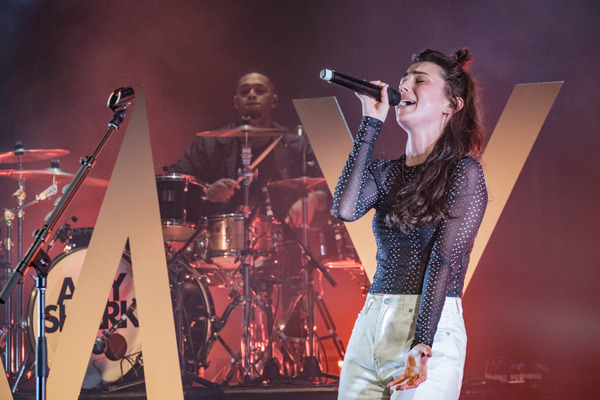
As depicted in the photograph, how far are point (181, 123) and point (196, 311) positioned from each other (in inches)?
74.5

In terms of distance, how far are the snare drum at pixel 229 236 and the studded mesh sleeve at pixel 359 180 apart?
10.9 feet

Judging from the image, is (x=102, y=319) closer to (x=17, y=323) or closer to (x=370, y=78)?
(x=17, y=323)

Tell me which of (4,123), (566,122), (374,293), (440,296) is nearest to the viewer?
(440,296)

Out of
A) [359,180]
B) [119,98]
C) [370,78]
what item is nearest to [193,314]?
[370,78]

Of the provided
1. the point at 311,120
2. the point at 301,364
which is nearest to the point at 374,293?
the point at 311,120

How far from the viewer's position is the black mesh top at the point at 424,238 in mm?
1592

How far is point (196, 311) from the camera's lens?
17.5ft

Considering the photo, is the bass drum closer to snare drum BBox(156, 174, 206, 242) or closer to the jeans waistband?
snare drum BBox(156, 174, 206, 242)

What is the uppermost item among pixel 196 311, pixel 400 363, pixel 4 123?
pixel 4 123

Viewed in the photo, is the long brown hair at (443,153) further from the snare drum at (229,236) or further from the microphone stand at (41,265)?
the snare drum at (229,236)

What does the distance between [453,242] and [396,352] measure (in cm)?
32

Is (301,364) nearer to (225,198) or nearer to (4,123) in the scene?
(225,198)

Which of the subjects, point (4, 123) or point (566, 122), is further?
point (4, 123)

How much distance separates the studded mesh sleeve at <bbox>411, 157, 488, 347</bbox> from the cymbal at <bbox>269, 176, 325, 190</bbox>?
359 cm
